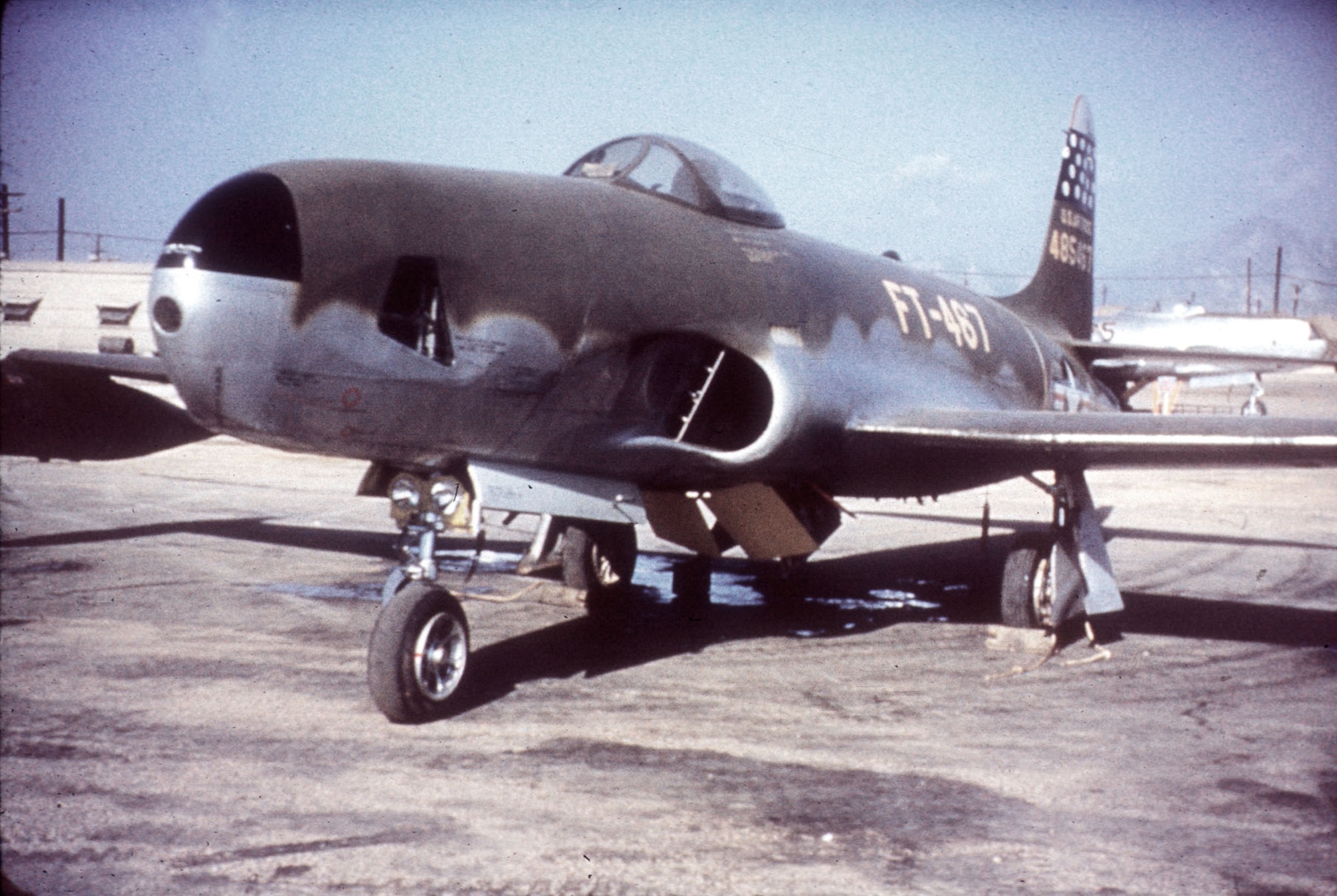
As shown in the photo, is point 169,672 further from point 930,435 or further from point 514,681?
point 930,435

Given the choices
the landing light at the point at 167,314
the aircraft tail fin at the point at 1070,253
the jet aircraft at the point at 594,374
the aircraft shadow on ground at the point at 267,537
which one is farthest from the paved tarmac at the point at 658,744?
the aircraft tail fin at the point at 1070,253

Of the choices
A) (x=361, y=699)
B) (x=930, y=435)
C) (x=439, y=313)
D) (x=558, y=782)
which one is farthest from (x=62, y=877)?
(x=930, y=435)

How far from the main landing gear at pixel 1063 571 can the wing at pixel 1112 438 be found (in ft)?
1.45

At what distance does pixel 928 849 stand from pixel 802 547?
4.00m

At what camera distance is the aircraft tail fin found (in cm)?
1418

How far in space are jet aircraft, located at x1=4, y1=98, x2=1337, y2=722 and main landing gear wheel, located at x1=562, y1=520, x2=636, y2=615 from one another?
3 centimetres

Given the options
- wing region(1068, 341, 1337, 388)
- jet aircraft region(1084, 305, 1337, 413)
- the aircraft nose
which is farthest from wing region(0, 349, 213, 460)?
jet aircraft region(1084, 305, 1337, 413)

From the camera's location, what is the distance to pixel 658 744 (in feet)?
19.3

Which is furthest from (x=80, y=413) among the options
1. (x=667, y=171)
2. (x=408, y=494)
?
(x=667, y=171)

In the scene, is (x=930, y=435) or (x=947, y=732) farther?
(x=930, y=435)

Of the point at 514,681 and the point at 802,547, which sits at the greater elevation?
the point at 802,547

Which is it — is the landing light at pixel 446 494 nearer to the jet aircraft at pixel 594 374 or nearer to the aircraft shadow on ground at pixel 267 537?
the jet aircraft at pixel 594 374

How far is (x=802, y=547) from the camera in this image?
840 cm

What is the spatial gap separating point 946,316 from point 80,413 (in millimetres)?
8478
